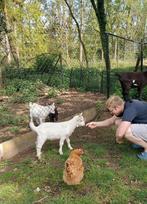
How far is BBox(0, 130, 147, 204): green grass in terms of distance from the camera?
434cm

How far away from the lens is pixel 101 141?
21.0 feet

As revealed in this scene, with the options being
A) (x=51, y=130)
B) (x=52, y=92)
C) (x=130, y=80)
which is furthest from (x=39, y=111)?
(x=52, y=92)

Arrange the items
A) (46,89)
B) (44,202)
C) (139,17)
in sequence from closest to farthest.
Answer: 1. (44,202)
2. (46,89)
3. (139,17)

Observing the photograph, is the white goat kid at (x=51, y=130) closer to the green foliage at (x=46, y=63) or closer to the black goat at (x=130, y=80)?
the black goat at (x=130, y=80)

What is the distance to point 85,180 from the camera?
15.5 feet

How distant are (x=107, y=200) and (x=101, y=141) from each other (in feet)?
7.10

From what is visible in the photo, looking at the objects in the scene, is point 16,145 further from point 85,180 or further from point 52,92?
point 52,92

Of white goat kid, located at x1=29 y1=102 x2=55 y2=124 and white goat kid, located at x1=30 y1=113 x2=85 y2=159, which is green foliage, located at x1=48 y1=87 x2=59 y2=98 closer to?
white goat kid, located at x1=29 y1=102 x2=55 y2=124

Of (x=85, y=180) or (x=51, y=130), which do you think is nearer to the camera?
(x=85, y=180)

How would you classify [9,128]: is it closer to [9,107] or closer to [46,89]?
[9,107]

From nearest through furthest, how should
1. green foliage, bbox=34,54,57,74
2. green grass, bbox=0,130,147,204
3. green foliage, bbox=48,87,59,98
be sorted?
1. green grass, bbox=0,130,147,204
2. green foliage, bbox=48,87,59,98
3. green foliage, bbox=34,54,57,74


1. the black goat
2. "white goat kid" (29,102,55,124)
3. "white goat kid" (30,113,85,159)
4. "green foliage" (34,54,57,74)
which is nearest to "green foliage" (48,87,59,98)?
"green foliage" (34,54,57,74)

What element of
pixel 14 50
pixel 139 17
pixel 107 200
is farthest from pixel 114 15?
pixel 107 200

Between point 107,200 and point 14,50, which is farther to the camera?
point 14,50
